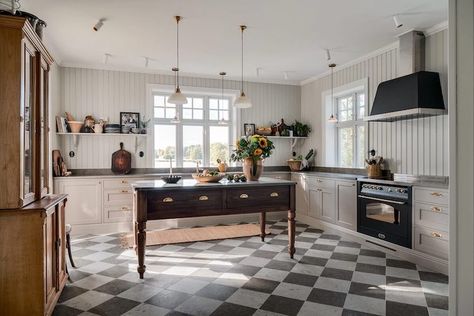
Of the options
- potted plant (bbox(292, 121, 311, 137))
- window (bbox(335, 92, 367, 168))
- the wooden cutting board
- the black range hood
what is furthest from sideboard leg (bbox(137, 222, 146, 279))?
potted plant (bbox(292, 121, 311, 137))

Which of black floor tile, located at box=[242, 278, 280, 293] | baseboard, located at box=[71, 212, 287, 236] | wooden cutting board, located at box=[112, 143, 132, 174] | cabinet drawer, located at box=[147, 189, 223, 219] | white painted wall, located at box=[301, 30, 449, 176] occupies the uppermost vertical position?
white painted wall, located at box=[301, 30, 449, 176]

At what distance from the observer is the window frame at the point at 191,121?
555cm

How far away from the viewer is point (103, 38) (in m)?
4.07

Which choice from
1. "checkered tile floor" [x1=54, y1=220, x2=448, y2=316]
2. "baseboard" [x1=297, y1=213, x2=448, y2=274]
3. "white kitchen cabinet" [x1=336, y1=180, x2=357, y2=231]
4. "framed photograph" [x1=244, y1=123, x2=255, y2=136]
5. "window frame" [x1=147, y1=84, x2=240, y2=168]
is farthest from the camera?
"framed photograph" [x1=244, y1=123, x2=255, y2=136]

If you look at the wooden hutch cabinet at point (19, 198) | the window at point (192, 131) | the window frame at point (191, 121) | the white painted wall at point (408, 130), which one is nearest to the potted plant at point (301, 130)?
the white painted wall at point (408, 130)

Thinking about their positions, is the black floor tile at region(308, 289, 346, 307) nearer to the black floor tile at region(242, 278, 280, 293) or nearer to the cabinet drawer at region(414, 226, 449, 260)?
the black floor tile at region(242, 278, 280, 293)

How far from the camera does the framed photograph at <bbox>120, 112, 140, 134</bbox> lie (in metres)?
5.34

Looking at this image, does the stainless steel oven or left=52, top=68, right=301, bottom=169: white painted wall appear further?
left=52, top=68, right=301, bottom=169: white painted wall

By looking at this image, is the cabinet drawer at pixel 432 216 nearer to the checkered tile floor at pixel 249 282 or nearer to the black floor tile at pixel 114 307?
the checkered tile floor at pixel 249 282

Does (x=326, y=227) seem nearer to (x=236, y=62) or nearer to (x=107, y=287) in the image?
(x=236, y=62)

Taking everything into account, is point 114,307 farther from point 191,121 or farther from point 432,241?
point 191,121

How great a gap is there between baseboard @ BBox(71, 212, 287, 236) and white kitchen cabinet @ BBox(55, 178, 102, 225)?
10 centimetres

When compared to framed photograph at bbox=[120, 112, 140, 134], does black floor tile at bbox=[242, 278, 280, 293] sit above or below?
below

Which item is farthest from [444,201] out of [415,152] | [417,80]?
[417,80]
